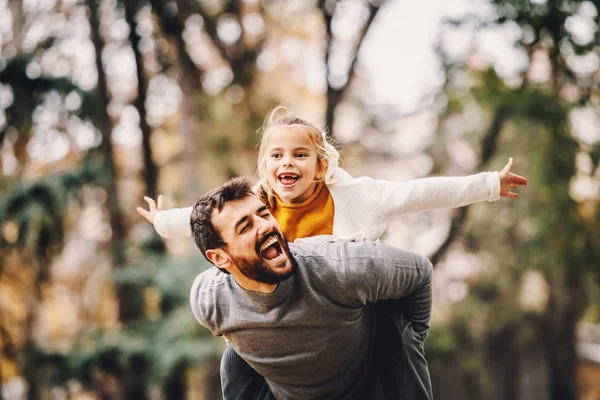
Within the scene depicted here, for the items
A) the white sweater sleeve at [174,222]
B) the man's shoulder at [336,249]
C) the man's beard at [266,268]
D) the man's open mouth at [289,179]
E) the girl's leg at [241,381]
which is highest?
the man's open mouth at [289,179]

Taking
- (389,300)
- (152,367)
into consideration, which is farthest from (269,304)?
(152,367)

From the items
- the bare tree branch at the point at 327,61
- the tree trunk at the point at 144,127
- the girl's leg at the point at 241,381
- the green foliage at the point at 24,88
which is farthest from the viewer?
the tree trunk at the point at 144,127

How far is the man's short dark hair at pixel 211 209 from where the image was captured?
5.08ft

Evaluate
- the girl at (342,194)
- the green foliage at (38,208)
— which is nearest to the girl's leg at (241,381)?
the girl at (342,194)

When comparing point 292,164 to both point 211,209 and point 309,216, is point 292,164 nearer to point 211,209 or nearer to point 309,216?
point 309,216

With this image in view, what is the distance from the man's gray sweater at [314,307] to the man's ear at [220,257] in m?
0.09

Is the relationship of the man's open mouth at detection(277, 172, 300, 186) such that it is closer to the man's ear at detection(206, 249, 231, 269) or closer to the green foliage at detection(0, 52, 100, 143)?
the man's ear at detection(206, 249, 231, 269)

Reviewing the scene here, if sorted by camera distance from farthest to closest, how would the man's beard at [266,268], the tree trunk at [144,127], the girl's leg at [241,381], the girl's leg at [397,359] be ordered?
the tree trunk at [144,127]
the girl's leg at [241,381]
the girl's leg at [397,359]
the man's beard at [266,268]

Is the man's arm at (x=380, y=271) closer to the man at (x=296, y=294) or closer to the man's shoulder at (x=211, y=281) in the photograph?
the man at (x=296, y=294)

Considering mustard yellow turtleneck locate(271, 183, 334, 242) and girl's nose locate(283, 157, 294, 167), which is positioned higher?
girl's nose locate(283, 157, 294, 167)

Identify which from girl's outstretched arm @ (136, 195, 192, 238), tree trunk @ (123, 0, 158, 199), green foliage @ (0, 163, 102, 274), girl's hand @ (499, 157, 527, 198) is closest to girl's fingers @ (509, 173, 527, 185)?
girl's hand @ (499, 157, 527, 198)

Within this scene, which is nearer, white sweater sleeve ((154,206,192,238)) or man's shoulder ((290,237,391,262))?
man's shoulder ((290,237,391,262))

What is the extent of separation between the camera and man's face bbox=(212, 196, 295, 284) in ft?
4.90

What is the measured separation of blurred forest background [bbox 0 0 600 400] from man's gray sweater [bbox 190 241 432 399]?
12.7ft
